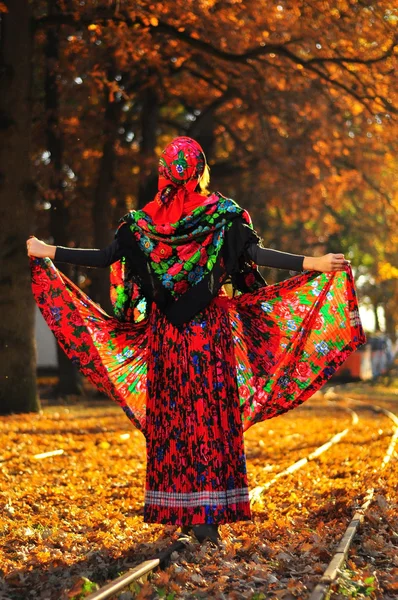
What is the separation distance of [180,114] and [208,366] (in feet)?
83.8

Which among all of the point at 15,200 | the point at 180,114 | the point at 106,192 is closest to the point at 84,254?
the point at 15,200

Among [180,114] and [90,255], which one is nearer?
[90,255]

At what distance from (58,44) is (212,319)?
1708 cm

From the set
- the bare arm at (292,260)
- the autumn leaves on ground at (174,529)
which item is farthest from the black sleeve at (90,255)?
the autumn leaves on ground at (174,529)

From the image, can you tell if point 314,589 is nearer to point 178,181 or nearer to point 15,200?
point 178,181

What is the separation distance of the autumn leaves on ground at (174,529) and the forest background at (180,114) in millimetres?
5063

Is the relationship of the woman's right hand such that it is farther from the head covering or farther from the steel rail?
the steel rail

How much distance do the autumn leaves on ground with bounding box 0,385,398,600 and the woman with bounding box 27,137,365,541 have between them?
430 mm

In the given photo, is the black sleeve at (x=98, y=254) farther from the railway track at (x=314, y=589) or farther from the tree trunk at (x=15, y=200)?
the tree trunk at (x=15, y=200)

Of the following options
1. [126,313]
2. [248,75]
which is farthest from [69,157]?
[126,313]

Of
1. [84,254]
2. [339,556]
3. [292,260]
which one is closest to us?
[339,556]

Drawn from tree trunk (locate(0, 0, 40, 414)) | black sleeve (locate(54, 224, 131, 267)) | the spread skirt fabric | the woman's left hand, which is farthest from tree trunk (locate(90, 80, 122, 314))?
black sleeve (locate(54, 224, 131, 267))

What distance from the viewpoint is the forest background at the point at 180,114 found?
54.0 ft

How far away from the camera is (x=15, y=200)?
1620cm
